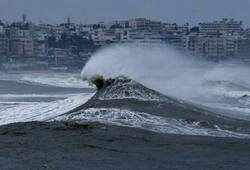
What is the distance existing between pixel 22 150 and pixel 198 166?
388cm

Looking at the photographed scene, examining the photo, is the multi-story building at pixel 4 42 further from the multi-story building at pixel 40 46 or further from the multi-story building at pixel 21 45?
the multi-story building at pixel 40 46

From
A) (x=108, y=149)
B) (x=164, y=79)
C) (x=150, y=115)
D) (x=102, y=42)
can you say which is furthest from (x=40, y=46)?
(x=108, y=149)

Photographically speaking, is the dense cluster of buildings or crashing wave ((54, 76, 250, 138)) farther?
the dense cluster of buildings

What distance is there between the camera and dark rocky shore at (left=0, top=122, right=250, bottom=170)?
14180mm

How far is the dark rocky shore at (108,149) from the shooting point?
46.5ft

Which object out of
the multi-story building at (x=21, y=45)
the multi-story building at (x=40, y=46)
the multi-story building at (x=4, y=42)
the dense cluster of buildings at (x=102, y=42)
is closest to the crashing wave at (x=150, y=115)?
the dense cluster of buildings at (x=102, y=42)

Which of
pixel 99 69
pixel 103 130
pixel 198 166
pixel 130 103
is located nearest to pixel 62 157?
pixel 198 166

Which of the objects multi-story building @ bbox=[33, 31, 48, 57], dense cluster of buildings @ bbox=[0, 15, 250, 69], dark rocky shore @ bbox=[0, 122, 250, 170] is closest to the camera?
dark rocky shore @ bbox=[0, 122, 250, 170]

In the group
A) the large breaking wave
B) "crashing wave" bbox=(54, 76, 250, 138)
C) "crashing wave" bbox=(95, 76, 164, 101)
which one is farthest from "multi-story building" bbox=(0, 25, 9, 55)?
"crashing wave" bbox=(54, 76, 250, 138)

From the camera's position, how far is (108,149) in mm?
15961

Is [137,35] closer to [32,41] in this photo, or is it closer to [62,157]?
[32,41]

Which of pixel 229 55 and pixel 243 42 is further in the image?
pixel 243 42

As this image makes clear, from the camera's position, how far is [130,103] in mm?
24000

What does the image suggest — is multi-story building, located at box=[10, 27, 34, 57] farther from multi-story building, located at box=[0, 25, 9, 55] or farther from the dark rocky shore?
the dark rocky shore
